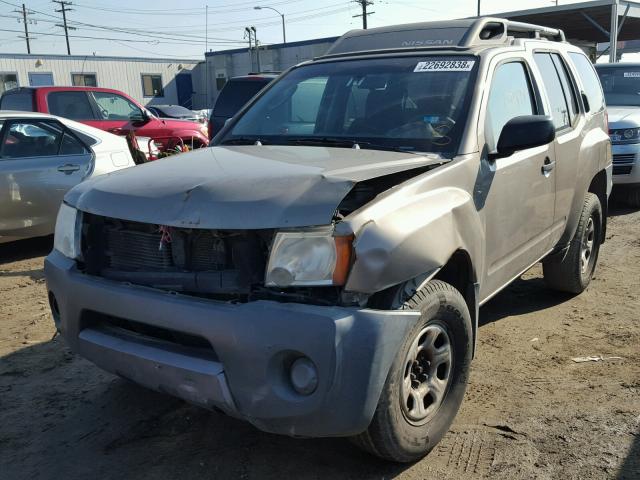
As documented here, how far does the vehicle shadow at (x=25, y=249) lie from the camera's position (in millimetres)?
6817

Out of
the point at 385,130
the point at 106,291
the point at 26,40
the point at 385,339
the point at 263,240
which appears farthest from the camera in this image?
the point at 26,40

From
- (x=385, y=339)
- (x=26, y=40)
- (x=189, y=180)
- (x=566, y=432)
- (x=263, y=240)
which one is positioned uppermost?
(x=26, y=40)

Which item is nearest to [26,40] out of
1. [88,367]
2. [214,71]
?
[214,71]

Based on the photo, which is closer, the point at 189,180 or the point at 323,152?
the point at 189,180

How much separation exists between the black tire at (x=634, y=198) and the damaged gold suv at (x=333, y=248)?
19.0 feet

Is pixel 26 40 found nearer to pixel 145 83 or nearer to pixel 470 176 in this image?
pixel 145 83

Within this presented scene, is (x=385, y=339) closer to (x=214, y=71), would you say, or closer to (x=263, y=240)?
(x=263, y=240)

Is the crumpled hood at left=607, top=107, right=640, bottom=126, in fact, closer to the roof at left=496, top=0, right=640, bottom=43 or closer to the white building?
the roof at left=496, top=0, right=640, bottom=43

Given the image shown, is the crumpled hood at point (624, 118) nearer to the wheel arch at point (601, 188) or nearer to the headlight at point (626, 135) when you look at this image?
the headlight at point (626, 135)

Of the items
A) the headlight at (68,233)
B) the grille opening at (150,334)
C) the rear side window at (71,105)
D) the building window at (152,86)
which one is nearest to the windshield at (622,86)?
the rear side window at (71,105)

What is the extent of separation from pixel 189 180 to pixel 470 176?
4.58 feet

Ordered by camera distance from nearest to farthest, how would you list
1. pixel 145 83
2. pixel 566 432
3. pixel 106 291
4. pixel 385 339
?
pixel 385 339
pixel 106 291
pixel 566 432
pixel 145 83

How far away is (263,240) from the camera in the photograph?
8.25 ft

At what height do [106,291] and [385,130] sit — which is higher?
[385,130]
